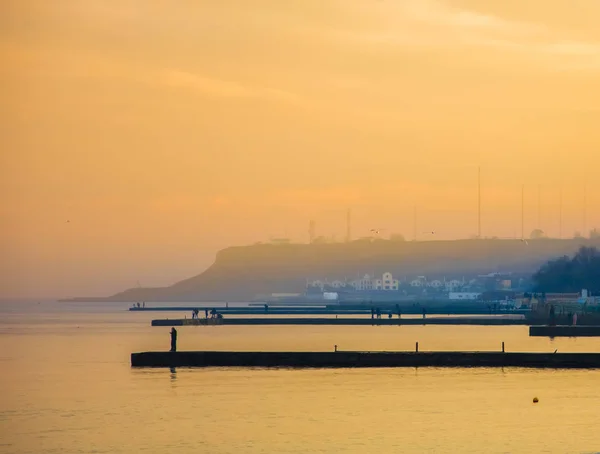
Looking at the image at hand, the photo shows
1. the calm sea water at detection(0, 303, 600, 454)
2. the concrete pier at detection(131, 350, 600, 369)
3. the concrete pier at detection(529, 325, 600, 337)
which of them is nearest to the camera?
the calm sea water at detection(0, 303, 600, 454)

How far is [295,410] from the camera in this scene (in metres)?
50.9

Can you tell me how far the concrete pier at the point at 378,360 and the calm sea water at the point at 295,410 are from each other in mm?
1234

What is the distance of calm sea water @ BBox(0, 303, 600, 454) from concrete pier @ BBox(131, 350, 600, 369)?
48.6 inches

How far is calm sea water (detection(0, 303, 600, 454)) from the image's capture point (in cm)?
4188

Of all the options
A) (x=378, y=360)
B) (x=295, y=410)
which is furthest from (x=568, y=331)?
(x=295, y=410)

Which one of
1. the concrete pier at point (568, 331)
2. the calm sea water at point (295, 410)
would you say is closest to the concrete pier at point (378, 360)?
the calm sea water at point (295, 410)

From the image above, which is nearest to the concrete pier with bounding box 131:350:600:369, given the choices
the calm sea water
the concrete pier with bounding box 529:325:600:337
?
the calm sea water

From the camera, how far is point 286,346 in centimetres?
9938

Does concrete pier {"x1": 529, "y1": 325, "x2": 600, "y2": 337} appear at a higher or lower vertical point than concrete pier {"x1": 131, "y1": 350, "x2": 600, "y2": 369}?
higher

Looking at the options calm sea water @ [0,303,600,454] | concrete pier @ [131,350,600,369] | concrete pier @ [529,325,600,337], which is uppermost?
concrete pier @ [529,325,600,337]

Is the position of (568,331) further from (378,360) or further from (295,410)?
(295,410)

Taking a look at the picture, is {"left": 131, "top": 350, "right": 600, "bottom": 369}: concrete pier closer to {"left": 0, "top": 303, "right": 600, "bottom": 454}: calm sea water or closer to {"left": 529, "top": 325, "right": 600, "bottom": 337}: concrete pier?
{"left": 0, "top": 303, "right": 600, "bottom": 454}: calm sea water

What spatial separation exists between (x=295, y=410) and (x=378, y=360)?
19366 mm

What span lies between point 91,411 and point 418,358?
78.1ft
